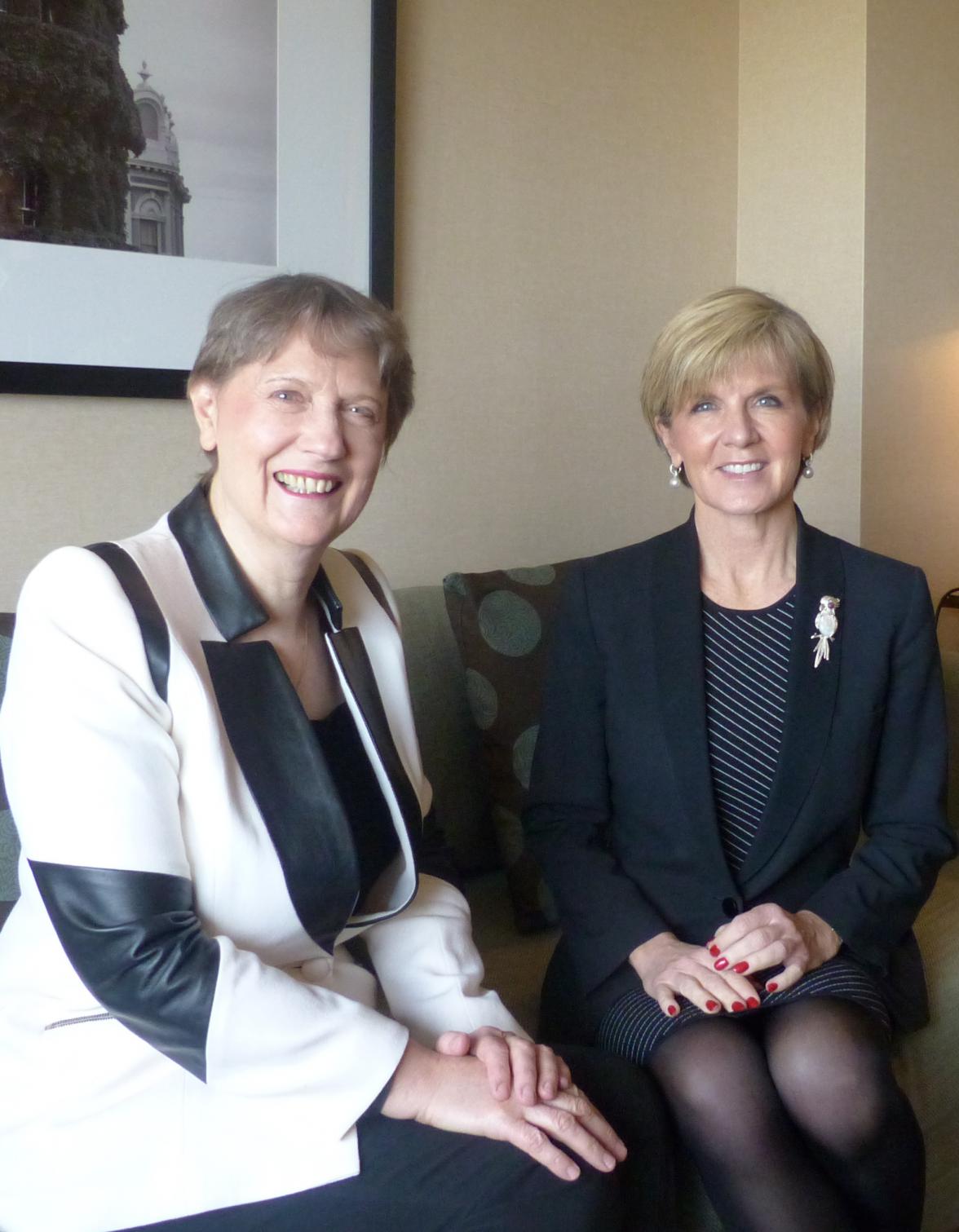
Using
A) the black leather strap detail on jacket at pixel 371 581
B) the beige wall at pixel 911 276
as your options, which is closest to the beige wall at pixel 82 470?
the black leather strap detail on jacket at pixel 371 581

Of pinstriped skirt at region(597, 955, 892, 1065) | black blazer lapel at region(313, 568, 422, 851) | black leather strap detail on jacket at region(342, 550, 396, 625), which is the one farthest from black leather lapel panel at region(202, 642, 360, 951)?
pinstriped skirt at region(597, 955, 892, 1065)

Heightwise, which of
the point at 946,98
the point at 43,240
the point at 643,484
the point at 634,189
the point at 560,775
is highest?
the point at 946,98

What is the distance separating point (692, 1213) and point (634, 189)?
6.61ft

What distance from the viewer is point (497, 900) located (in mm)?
2053

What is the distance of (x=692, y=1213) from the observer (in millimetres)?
1402

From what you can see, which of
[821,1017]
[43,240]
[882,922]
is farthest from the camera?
[43,240]

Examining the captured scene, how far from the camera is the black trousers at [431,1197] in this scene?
111 cm

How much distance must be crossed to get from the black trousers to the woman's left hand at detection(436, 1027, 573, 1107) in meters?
0.06

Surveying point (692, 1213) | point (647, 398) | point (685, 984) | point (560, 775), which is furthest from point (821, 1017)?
point (647, 398)

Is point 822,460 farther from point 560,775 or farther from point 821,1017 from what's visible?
point 821,1017

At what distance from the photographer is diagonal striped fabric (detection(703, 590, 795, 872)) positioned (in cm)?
161

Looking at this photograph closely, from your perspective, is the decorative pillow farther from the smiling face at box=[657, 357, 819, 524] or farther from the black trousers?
the black trousers

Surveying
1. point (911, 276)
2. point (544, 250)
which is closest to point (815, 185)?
point (911, 276)

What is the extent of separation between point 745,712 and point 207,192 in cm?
119
